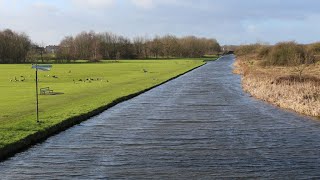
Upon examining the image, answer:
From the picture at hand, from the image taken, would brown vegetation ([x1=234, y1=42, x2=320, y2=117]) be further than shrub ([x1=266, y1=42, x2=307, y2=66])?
No

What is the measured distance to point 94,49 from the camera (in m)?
185

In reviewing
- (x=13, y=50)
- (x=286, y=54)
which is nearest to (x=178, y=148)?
(x=286, y=54)

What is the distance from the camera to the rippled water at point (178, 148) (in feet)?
43.2

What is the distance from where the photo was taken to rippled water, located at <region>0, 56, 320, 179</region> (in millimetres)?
13164

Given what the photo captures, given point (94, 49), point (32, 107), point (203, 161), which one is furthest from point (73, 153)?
point (94, 49)

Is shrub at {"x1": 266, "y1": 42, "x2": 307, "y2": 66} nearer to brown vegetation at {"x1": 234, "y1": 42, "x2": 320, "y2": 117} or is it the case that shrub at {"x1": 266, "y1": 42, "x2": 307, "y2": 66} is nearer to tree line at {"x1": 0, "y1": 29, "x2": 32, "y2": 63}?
brown vegetation at {"x1": 234, "y1": 42, "x2": 320, "y2": 117}

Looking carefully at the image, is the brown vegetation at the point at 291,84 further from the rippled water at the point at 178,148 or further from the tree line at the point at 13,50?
the tree line at the point at 13,50

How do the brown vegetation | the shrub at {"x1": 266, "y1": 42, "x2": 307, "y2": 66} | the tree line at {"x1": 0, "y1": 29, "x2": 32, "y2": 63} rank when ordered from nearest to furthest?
the brown vegetation < the shrub at {"x1": 266, "y1": 42, "x2": 307, "y2": 66} < the tree line at {"x1": 0, "y1": 29, "x2": 32, "y2": 63}

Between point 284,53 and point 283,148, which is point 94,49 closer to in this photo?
point 284,53

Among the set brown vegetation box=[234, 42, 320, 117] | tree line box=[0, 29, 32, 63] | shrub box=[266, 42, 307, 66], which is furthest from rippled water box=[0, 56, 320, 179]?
tree line box=[0, 29, 32, 63]

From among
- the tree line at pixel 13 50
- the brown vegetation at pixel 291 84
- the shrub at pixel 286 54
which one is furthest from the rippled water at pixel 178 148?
the tree line at pixel 13 50

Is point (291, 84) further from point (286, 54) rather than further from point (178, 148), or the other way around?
point (286, 54)

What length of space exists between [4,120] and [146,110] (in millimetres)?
9301

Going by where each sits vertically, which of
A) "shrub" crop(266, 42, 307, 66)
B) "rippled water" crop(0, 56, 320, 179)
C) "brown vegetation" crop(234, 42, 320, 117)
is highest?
"shrub" crop(266, 42, 307, 66)
